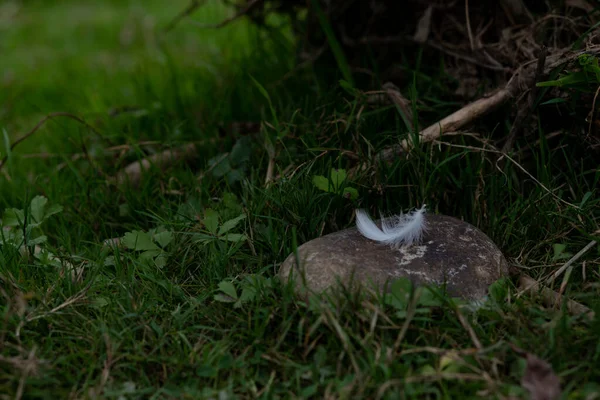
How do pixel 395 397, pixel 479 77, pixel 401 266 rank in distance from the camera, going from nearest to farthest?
pixel 395 397, pixel 401 266, pixel 479 77

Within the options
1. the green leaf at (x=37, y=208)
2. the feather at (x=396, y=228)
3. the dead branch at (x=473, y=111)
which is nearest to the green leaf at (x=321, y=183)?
the feather at (x=396, y=228)

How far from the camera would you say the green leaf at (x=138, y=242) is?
2432 millimetres

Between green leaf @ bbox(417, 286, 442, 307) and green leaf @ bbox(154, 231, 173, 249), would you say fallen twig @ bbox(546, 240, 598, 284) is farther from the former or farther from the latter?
green leaf @ bbox(154, 231, 173, 249)

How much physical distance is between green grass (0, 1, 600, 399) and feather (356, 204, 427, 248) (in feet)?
0.53

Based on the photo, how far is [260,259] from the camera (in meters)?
2.39

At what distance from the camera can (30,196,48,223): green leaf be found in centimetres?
264

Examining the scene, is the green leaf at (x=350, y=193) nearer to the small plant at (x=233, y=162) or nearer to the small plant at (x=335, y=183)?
the small plant at (x=335, y=183)

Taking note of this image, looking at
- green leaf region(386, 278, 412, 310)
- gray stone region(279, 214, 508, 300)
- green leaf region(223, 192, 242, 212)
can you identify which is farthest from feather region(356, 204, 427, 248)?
green leaf region(223, 192, 242, 212)

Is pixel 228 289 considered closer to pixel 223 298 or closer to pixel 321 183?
pixel 223 298

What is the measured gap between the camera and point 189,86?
13.8ft

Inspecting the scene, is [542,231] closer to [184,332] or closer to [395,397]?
[395,397]

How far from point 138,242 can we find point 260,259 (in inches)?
17.3

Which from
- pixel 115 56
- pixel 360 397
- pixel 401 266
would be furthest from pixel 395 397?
pixel 115 56

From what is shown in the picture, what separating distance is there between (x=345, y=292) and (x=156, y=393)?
594 millimetres
